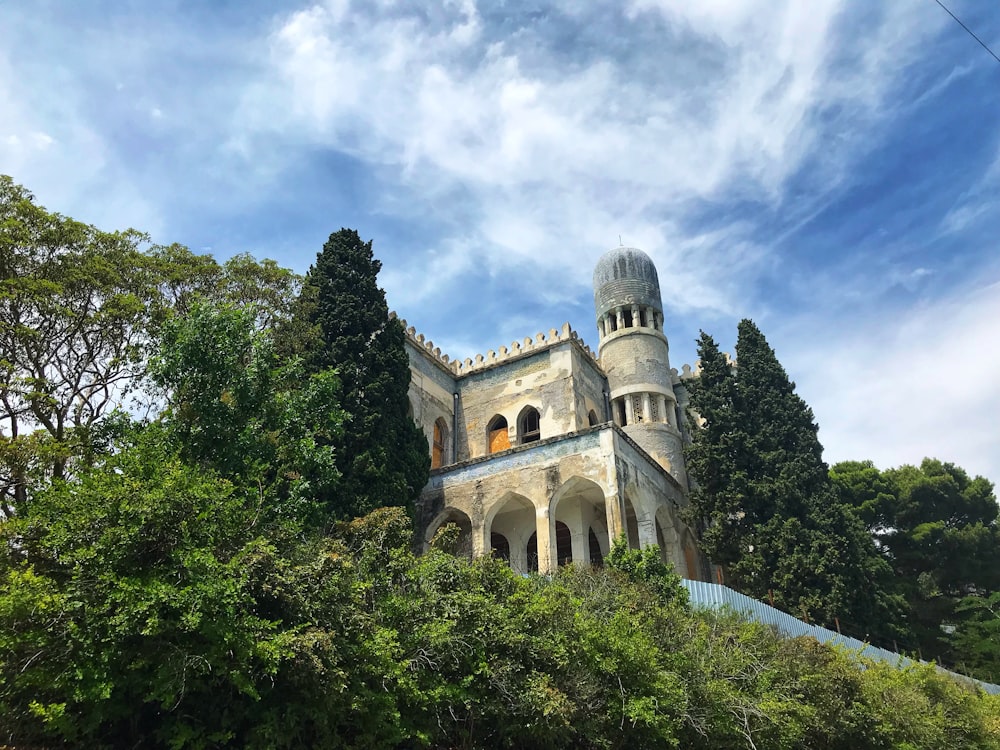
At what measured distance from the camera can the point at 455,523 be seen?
2114 centimetres

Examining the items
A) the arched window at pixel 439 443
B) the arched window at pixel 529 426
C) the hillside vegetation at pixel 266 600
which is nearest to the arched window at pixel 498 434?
the arched window at pixel 529 426

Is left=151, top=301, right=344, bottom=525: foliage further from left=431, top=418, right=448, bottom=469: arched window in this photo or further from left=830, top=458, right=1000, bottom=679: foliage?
left=830, top=458, right=1000, bottom=679: foliage

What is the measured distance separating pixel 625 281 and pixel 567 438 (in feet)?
34.7

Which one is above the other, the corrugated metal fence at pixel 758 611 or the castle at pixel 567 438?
the castle at pixel 567 438

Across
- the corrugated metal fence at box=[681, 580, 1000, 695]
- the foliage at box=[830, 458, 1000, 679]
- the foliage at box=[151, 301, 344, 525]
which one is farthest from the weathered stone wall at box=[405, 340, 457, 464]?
the foliage at box=[830, 458, 1000, 679]

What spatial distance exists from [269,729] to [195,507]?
7.03 feet

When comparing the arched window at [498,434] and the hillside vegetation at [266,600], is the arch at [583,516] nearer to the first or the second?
the arched window at [498,434]

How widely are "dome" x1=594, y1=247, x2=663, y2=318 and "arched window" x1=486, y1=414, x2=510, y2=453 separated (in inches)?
232

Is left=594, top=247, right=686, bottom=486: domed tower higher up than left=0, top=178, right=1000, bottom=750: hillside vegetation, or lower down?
higher up

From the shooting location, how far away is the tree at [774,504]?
2086 centimetres

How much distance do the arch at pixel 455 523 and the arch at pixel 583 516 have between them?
2392mm

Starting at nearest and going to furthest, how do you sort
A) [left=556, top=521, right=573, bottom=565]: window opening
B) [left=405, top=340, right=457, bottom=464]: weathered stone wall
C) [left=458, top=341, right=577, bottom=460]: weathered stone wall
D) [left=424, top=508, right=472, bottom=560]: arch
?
[left=424, top=508, right=472, bottom=560]: arch
[left=556, top=521, right=573, bottom=565]: window opening
[left=405, top=340, right=457, bottom=464]: weathered stone wall
[left=458, top=341, right=577, bottom=460]: weathered stone wall

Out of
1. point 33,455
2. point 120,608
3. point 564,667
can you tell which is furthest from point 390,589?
point 33,455

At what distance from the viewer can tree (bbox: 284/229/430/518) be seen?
1755 cm
